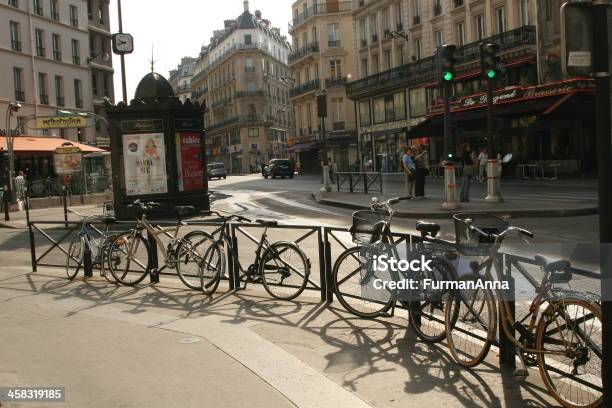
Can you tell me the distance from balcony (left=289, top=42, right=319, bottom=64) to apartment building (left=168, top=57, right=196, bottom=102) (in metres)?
57.1

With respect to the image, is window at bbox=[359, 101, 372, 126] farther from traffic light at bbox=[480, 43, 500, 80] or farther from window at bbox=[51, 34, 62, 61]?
traffic light at bbox=[480, 43, 500, 80]

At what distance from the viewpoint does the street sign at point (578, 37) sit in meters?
3.35

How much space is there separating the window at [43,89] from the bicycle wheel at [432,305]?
44.0 m

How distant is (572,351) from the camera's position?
3.73 meters

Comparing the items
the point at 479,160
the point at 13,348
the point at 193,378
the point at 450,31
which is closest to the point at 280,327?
the point at 193,378

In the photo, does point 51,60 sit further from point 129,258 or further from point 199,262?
point 199,262

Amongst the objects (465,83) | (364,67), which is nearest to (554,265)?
(465,83)

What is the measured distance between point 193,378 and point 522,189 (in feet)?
69.0

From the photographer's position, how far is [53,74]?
46.2 metres

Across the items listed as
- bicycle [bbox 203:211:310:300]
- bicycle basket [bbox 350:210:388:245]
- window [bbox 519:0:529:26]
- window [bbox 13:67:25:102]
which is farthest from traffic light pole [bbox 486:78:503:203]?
window [bbox 13:67:25:102]

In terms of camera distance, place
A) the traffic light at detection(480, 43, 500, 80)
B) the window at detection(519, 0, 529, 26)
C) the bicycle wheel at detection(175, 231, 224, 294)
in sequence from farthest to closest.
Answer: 1. the window at detection(519, 0, 529, 26)
2. the traffic light at detection(480, 43, 500, 80)
3. the bicycle wheel at detection(175, 231, 224, 294)

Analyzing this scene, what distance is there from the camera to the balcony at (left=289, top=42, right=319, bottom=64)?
213ft

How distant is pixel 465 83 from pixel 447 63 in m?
24.7

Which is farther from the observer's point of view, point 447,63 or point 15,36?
point 15,36
